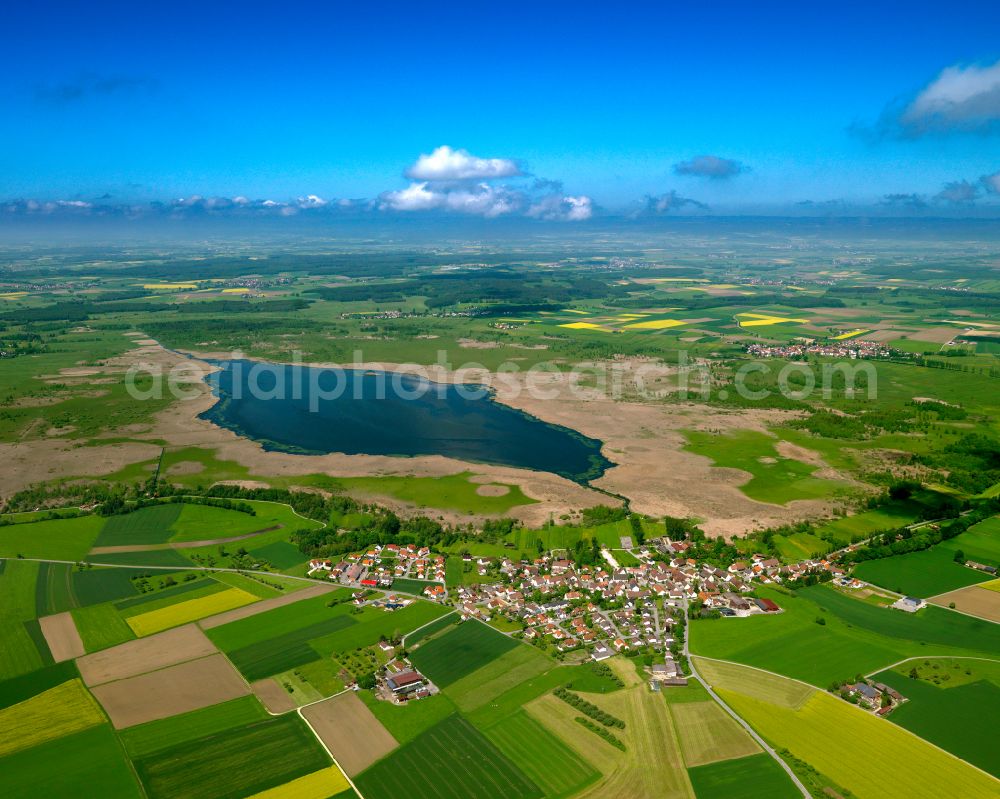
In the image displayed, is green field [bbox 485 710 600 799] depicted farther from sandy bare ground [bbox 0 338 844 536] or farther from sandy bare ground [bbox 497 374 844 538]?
sandy bare ground [bbox 497 374 844 538]

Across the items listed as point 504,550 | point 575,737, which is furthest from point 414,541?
point 575,737

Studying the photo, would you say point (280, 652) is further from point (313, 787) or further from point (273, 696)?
point (313, 787)

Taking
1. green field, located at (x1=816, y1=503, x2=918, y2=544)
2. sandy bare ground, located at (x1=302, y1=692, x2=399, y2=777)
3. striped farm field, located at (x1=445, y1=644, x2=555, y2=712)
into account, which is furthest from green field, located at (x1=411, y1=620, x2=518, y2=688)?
green field, located at (x1=816, y1=503, x2=918, y2=544)

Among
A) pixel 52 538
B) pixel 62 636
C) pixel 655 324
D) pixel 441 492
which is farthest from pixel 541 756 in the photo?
pixel 655 324

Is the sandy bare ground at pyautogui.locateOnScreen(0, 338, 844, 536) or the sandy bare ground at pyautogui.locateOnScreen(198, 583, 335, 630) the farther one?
the sandy bare ground at pyautogui.locateOnScreen(0, 338, 844, 536)

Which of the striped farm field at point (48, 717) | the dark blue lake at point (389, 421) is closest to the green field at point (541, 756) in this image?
the striped farm field at point (48, 717)
